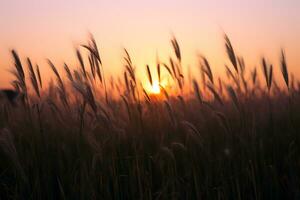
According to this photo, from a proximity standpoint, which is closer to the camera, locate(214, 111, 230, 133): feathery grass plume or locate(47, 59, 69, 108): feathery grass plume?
locate(214, 111, 230, 133): feathery grass plume

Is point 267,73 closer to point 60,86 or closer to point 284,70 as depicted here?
point 284,70

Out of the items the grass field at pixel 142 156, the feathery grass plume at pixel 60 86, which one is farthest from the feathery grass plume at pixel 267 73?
the feathery grass plume at pixel 60 86

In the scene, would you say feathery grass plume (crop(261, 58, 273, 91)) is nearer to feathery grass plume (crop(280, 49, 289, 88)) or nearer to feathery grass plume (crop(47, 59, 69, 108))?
feathery grass plume (crop(280, 49, 289, 88))

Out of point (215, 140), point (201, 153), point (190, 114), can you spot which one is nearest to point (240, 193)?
point (201, 153)

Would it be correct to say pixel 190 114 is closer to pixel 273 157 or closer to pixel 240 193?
pixel 273 157

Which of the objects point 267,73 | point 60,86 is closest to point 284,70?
point 267,73

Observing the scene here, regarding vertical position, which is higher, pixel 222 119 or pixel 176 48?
pixel 176 48

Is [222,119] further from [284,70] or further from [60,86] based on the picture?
[60,86]

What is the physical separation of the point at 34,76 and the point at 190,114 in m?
1.36

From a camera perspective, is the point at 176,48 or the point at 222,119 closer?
the point at 222,119

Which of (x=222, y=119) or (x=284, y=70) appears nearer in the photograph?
(x=222, y=119)

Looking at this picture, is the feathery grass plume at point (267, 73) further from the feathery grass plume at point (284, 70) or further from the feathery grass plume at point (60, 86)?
the feathery grass plume at point (60, 86)

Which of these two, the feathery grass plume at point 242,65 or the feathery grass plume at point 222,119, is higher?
the feathery grass plume at point 242,65

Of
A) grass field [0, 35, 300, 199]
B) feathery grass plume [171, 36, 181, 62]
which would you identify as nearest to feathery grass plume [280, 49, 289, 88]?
grass field [0, 35, 300, 199]
